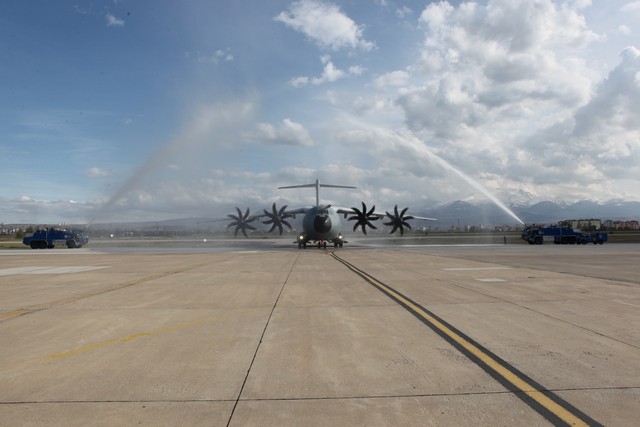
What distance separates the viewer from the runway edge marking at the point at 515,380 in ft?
12.8

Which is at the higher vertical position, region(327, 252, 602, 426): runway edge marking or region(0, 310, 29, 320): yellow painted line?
region(327, 252, 602, 426): runway edge marking

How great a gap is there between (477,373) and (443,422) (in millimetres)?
1489

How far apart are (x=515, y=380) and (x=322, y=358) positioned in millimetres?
2429

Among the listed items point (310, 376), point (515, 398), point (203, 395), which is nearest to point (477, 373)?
point (515, 398)

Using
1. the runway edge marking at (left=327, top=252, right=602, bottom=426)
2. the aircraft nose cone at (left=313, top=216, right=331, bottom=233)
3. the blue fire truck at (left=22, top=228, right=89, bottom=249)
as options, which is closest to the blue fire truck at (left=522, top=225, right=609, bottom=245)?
the aircraft nose cone at (left=313, top=216, right=331, bottom=233)

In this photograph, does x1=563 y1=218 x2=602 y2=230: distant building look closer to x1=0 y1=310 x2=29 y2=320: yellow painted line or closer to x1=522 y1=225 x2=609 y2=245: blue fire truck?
x1=522 y1=225 x2=609 y2=245: blue fire truck

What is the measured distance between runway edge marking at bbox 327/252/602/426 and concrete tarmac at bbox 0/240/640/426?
0.08ft

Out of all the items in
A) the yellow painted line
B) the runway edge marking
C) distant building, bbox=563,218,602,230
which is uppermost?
distant building, bbox=563,218,602,230

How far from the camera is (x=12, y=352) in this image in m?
6.18

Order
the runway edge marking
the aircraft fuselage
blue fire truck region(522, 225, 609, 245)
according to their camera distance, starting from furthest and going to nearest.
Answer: blue fire truck region(522, 225, 609, 245) < the aircraft fuselage < the runway edge marking

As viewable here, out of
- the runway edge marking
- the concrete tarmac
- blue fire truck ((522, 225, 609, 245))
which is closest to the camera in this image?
the runway edge marking

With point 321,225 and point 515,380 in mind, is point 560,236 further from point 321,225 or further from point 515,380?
point 515,380

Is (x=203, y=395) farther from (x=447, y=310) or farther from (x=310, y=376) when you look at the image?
(x=447, y=310)

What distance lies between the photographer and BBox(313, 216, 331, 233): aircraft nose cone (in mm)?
38656
